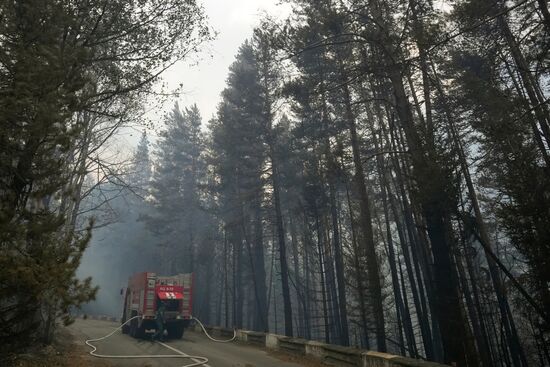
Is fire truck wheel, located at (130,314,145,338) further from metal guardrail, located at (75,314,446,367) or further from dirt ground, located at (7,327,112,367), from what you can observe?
metal guardrail, located at (75,314,446,367)

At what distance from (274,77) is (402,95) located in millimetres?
13265

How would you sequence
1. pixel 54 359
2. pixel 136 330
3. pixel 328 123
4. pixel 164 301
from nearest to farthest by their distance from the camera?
pixel 54 359, pixel 136 330, pixel 164 301, pixel 328 123

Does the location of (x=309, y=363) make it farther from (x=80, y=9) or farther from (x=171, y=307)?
(x=80, y=9)

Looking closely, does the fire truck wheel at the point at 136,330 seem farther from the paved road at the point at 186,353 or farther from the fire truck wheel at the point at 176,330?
the paved road at the point at 186,353

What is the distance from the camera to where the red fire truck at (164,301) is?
16922 mm

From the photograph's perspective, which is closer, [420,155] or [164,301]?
[420,155]

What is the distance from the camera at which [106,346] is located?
1356 centimetres

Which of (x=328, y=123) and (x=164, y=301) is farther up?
(x=328, y=123)

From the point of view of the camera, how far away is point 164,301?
56.4 feet

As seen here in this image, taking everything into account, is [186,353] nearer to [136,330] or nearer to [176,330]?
[176,330]

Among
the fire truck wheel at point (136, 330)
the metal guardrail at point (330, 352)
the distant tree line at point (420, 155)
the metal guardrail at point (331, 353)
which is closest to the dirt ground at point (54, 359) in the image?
the metal guardrail at point (330, 352)

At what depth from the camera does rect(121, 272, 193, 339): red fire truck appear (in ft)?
55.5

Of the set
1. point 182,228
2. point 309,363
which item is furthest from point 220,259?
point 309,363

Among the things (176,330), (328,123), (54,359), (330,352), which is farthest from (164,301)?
(328,123)
